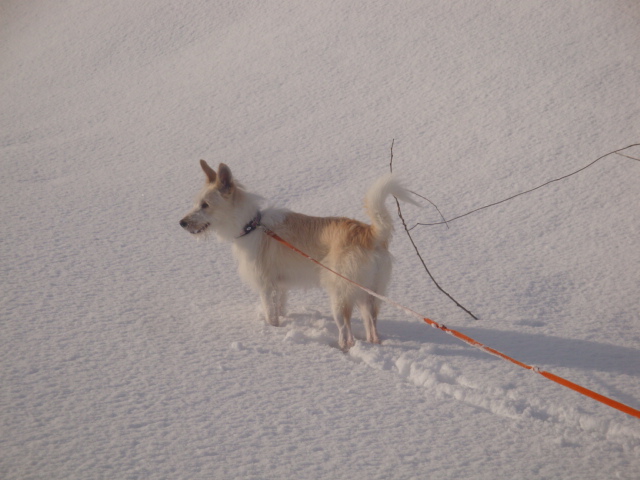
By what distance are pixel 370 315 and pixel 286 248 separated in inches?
35.1

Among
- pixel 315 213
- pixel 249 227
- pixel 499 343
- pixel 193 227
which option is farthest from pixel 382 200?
pixel 315 213

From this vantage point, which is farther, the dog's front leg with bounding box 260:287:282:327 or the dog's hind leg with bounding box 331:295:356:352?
the dog's front leg with bounding box 260:287:282:327

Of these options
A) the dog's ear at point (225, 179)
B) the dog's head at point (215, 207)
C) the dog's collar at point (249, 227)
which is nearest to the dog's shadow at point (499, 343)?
the dog's collar at point (249, 227)

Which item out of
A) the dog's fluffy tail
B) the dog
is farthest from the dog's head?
the dog's fluffy tail

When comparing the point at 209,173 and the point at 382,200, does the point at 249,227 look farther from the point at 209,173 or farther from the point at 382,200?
the point at 382,200

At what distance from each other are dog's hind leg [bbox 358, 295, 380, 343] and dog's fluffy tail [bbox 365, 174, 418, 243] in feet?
1.60

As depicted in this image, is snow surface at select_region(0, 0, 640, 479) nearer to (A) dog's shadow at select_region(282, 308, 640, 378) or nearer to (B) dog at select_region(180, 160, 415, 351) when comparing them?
(A) dog's shadow at select_region(282, 308, 640, 378)

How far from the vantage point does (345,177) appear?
7.48 m

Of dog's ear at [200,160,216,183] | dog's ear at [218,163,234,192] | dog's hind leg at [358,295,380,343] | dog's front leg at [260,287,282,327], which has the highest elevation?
dog's ear at [200,160,216,183]

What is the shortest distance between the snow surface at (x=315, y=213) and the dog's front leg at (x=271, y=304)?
0.10m

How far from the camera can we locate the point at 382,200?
392cm

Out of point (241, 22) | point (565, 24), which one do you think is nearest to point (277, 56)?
point (241, 22)

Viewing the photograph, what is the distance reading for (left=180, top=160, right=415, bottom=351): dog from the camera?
13.5 feet

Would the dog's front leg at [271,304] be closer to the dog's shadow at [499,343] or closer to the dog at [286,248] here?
the dog at [286,248]
